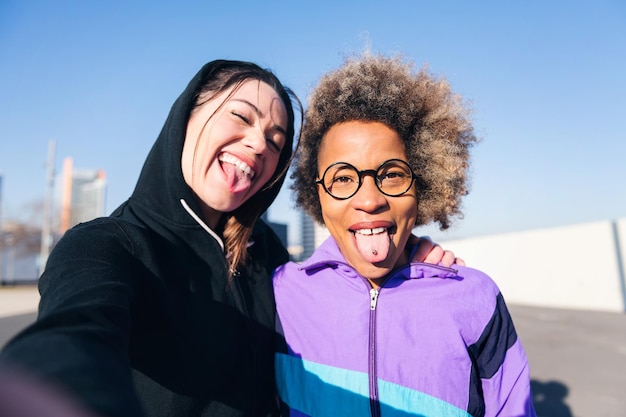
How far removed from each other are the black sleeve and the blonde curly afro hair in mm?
1264

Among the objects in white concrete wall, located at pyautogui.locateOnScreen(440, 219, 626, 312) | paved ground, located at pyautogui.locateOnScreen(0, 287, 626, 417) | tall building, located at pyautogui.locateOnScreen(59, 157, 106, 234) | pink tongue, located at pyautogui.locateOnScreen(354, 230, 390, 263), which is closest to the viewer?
pink tongue, located at pyautogui.locateOnScreen(354, 230, 390, 263)

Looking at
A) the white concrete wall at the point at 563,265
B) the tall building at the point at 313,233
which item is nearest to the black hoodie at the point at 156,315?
the tall building at the point at 313,233

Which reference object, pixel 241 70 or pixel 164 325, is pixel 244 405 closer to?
pixel 164 325

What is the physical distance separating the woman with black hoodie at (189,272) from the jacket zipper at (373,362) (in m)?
0.41

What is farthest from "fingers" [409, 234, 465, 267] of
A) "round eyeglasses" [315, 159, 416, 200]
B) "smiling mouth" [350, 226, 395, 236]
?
"round eyeglasses" [315, 159, 416, 200]

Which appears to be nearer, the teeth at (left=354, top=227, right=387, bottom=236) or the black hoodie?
the black hoodie

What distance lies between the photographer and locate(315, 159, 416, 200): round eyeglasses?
5.91ft

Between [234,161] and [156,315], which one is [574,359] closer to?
[234,161]

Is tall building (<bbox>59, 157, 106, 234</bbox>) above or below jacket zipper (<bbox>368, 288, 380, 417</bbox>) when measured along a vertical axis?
below

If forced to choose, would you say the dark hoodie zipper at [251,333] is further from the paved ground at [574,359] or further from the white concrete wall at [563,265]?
the white concrete wall at [563,265]

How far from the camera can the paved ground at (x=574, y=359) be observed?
14.1 feet

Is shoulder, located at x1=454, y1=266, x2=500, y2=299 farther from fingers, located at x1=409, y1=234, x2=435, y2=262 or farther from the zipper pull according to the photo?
the zipper pull

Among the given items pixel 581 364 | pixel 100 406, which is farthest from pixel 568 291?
pixel 100 406

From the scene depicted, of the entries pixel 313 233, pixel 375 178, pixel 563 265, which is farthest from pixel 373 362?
pixel 563 265
